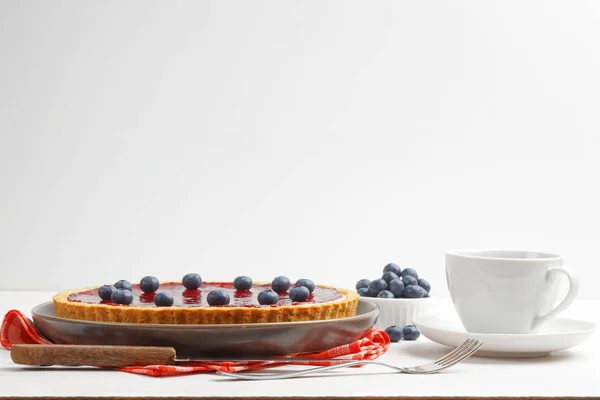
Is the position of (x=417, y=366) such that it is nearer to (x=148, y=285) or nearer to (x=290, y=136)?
(x=148, y=285)

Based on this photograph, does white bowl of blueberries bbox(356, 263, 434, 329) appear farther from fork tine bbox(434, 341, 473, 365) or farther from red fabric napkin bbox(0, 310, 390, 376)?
fork tine bbox(434, 341, 473, 365)

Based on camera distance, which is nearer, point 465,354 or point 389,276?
point 465,354

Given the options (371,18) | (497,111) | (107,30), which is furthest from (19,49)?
(497,111)

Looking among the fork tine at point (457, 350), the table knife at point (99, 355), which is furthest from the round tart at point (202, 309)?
the fork tine at point (457, 350)

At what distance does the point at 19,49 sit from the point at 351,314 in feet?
8.41

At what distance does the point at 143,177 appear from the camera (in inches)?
140

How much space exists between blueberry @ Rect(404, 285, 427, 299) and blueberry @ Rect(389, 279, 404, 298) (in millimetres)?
11

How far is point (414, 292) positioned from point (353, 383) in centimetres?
52

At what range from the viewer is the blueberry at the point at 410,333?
1521 millimetres

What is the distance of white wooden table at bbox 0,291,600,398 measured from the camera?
1025 mm

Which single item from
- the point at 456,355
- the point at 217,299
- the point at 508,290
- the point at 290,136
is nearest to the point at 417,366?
the point at 456,355

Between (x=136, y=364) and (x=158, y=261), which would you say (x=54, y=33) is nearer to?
(x=158, y=261)

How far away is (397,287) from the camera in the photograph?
159 centimetres

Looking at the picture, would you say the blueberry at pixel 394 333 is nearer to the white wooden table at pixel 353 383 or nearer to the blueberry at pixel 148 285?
the white wooden table at pixel 353 383
